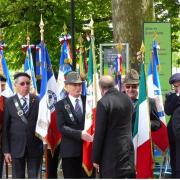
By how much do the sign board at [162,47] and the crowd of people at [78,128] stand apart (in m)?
2.89

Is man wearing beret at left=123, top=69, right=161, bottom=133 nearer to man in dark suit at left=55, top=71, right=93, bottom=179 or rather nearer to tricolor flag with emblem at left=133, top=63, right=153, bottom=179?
tricolor flag with emblem at left=133, top=63, right=153, bottom=179

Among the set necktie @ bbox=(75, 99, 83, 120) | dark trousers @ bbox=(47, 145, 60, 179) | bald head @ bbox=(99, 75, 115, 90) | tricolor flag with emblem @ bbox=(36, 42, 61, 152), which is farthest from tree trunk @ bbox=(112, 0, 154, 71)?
bald head @ bbox=(99, 75, 115, 90)

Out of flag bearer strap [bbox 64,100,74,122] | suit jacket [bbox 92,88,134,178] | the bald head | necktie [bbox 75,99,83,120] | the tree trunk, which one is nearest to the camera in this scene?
suit jacket [bbox 92,88,134,178]

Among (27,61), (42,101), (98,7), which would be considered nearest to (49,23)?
(98,7)

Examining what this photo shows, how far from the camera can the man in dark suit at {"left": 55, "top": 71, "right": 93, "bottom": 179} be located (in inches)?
276

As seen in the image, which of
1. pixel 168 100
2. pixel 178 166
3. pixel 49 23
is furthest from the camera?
pixel 49 23

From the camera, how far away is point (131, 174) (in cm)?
651

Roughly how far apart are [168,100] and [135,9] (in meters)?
4.72

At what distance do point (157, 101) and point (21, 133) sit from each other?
7.98 ft

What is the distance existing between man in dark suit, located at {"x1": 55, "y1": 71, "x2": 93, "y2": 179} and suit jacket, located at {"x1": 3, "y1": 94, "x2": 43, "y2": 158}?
1.56 feet

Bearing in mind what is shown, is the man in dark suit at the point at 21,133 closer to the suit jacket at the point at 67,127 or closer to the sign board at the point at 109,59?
the suit jacket at the point at 67,127

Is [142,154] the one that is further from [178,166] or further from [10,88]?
[10,88]

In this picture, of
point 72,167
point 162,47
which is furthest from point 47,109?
point 162,47

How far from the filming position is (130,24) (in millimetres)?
12070
